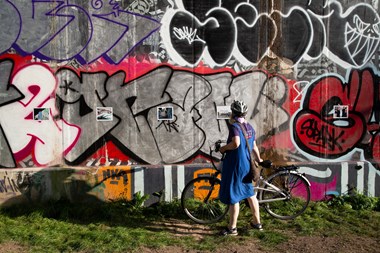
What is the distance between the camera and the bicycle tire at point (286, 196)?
20.4ft

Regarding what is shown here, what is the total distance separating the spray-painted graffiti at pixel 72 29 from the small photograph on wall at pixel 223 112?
1.59m

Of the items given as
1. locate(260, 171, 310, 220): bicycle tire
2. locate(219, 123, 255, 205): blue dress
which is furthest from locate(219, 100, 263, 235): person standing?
locate(260, 171, 310, 220): bicycle tire

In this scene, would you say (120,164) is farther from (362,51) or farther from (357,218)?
(362,51)

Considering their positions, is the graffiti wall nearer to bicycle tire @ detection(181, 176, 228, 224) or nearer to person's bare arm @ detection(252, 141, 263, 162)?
bicycle tire @ detection(181, 176, 228, 224)

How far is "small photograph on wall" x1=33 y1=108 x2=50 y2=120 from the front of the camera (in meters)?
6.58

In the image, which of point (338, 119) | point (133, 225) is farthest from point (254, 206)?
point (338, 119)

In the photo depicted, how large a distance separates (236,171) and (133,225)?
169 cm

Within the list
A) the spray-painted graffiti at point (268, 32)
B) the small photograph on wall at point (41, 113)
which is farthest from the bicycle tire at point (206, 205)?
the small photograph on wall at point (41, 113)

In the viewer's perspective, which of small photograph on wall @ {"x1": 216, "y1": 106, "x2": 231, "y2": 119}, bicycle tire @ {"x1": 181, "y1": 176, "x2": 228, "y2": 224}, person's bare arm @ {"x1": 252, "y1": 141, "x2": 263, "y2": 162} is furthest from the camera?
small photograph on wall @ {"x1": 216, "y1": 106, "x2": 231, "y2": 119}

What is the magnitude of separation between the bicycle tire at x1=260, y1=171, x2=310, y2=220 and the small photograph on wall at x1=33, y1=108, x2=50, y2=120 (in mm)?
3417

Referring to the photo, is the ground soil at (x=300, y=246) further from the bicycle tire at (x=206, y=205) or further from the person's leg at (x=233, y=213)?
the bicycle tire at (x=206, y=205)

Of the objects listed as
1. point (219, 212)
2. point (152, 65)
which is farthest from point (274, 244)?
point (152, 65)

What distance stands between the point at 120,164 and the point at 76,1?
2.56 meters

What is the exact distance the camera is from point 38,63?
257 inches
